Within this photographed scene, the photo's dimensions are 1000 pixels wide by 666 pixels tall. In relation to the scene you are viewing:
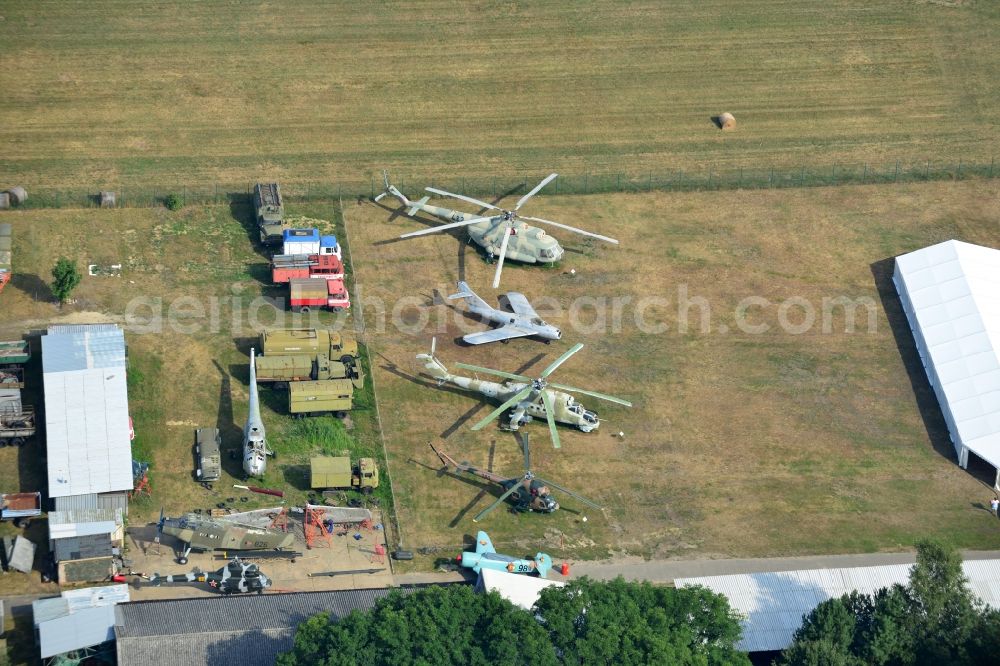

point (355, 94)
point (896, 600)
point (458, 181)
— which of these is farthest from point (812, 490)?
point (355, 94)

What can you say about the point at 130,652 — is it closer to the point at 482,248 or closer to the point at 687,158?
the point at 482,248

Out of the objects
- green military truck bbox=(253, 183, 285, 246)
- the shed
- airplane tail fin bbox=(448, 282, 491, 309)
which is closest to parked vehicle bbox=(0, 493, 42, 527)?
the shed

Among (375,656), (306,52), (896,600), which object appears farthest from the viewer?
(306,52)

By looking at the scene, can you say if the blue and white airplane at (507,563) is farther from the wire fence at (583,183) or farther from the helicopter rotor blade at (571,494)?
the wire fence at (583,183)

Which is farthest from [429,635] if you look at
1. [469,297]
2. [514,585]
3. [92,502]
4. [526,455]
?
[469,297]

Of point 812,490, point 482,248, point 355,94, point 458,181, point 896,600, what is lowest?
point 896,600

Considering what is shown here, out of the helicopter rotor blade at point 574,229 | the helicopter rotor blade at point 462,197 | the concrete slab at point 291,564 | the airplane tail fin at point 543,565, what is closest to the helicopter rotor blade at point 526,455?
the airplane tail fin at point 543,565
